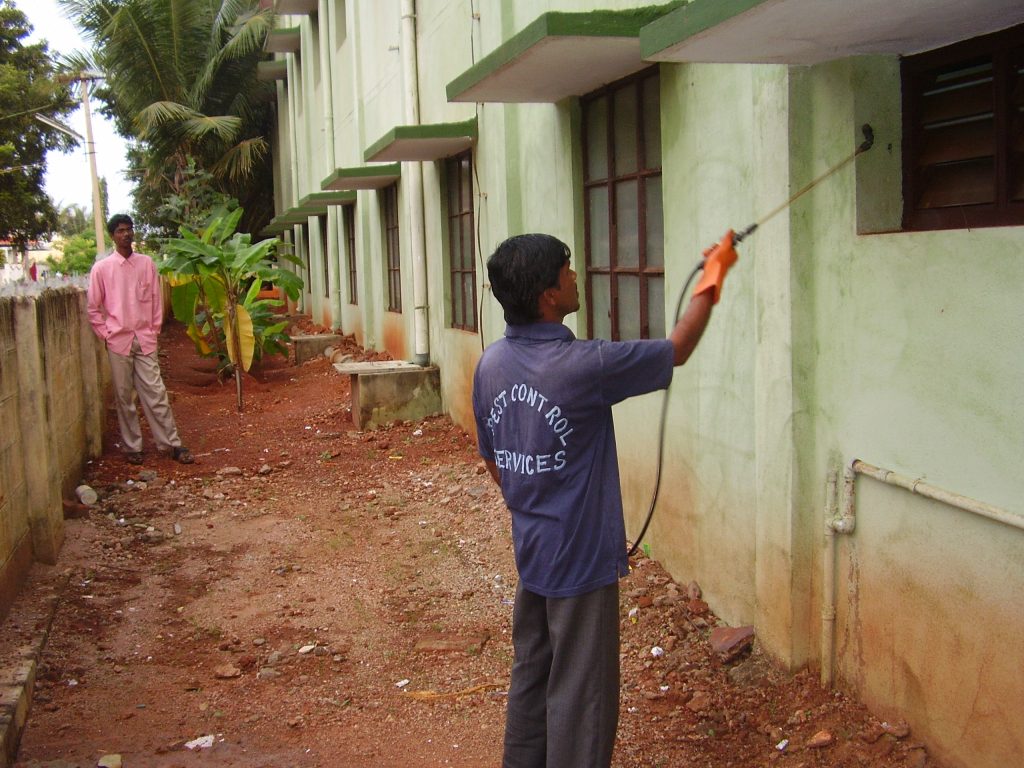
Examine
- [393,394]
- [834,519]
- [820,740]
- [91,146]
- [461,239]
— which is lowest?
[820,740]

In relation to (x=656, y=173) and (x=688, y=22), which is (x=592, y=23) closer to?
(x=656, y=173)

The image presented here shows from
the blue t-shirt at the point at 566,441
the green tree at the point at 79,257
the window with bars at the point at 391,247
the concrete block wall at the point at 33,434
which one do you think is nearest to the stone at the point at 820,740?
the blue t-shirt at the point at 566,441

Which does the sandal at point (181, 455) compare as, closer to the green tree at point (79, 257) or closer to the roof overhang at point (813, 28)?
the roof overhang at point (813, 28)

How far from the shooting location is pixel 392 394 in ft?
34.5

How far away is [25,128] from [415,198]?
2275 cm

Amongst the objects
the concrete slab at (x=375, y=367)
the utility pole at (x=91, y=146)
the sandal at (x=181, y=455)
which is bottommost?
the sandal at (x=181, y=455)

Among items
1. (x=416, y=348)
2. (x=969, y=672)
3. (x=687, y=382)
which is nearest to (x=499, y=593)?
(x=687, y=382)

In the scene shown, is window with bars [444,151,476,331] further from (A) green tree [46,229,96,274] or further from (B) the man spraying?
(A) green tree [46,229,96,274]

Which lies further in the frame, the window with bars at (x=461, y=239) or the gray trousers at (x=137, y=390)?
the window with bars at (x=461, y=239)

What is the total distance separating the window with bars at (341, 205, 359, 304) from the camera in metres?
17.4

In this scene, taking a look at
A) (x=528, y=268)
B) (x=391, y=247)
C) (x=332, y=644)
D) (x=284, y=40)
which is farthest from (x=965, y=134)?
(x=284, y=40)

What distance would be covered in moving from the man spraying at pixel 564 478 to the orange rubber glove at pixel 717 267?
0.28 m

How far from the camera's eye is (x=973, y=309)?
3041 mm

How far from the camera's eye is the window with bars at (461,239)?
374 inches
